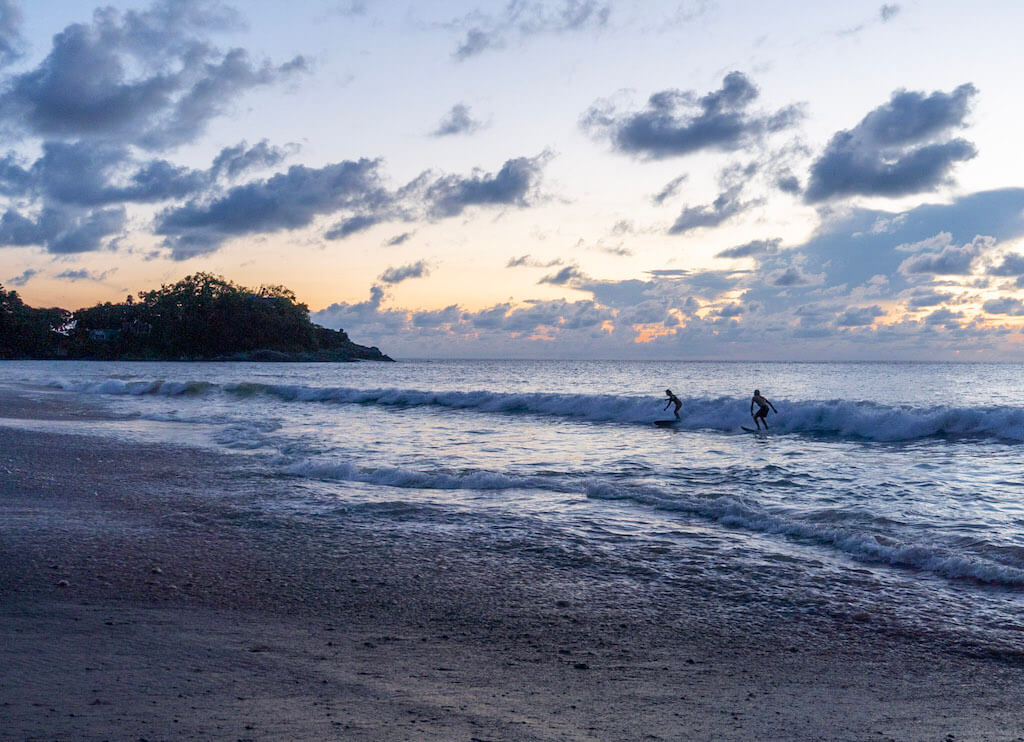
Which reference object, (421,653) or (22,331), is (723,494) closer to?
(421,653)

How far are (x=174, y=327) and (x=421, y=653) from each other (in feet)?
527

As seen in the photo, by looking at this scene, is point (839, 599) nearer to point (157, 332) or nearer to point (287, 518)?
point (287, 518)

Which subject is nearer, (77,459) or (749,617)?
(749,617)

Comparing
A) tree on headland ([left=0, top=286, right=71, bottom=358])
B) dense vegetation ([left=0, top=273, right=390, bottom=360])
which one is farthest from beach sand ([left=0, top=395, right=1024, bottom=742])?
tree on headland ([left=0, top=286, right=71, bottom=358])

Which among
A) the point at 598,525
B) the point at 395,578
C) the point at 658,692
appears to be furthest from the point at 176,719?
the point at 598,525

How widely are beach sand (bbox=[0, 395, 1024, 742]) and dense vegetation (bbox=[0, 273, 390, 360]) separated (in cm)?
15343

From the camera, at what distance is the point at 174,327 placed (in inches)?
5842

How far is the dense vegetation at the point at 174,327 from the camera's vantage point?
480 feet

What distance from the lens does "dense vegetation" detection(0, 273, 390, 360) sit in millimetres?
146250

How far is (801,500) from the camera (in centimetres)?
1199

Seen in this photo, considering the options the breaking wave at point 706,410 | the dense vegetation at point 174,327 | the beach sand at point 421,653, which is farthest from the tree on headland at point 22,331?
the beach sand at point 421,653

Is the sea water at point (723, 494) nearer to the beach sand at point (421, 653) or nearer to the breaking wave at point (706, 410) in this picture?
the breaking wave at point (706, 410)

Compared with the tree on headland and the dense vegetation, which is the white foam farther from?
the tree on headland

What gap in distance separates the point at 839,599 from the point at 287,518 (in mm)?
7058
